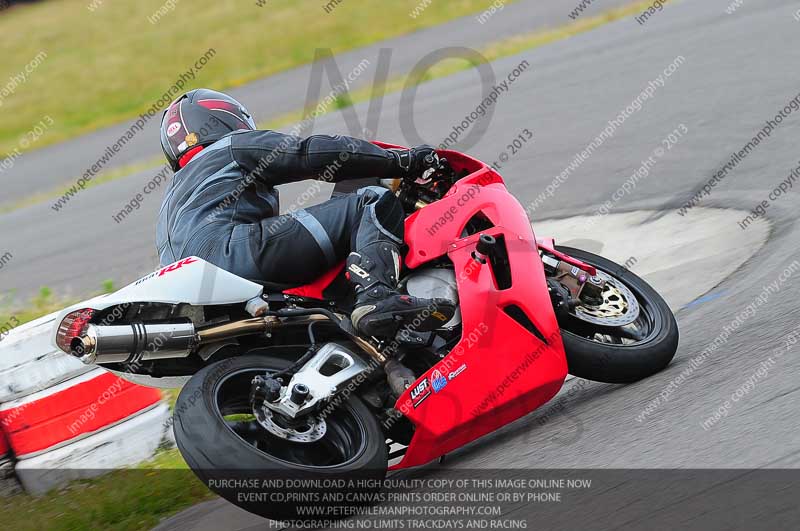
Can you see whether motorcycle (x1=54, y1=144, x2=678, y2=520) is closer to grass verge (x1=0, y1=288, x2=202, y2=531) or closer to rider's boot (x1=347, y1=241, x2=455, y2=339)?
rider's boot (x1=347, y1=241, x2=455, y2=339)

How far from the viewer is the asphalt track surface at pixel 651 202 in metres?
3.68

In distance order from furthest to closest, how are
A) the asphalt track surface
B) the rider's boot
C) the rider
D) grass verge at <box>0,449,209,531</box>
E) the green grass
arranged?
the green grass
grass verge at <box>0,449,209,531</box>
the rider
the rider's boot
the asphalt track surface

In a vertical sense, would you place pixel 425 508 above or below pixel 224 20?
above

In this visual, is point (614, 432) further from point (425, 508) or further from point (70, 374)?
point (70, 374)

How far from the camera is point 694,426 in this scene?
12.2 ft

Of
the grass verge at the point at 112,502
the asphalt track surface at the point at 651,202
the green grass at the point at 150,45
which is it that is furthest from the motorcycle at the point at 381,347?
the green grass at the point at 150,45

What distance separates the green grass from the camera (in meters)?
22.5

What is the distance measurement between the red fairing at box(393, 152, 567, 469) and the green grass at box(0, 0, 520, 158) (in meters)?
17.1

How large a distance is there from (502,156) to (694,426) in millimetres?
6044

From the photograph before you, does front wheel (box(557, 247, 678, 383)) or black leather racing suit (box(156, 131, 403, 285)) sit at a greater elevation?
black leather racing suit (box(156, 131, 403, 285))

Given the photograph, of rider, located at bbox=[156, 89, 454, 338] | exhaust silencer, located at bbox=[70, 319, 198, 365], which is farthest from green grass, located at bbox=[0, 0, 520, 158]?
exhaust silencer, located at bbox=[70, 319, 198, 365]

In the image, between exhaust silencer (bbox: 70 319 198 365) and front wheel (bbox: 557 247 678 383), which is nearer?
exhaust silencer (bbox: 70 319 198 365)

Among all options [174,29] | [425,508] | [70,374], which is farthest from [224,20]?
[425,508]

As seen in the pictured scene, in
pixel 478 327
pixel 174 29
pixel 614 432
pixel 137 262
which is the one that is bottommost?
pixel 174 29
